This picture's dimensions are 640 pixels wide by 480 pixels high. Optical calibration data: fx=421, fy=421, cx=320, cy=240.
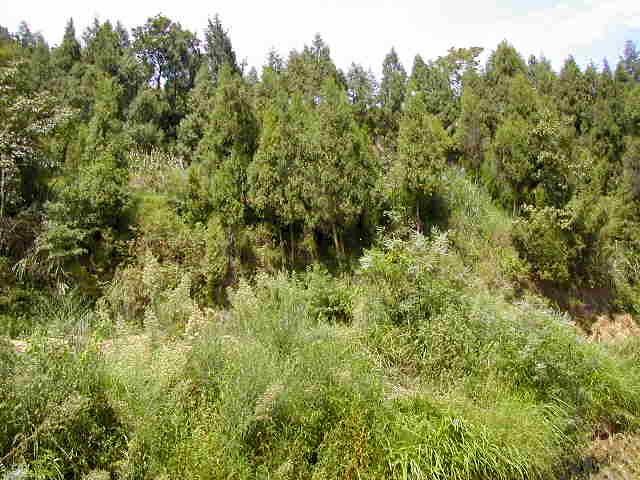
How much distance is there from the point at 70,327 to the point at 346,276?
5083 mm

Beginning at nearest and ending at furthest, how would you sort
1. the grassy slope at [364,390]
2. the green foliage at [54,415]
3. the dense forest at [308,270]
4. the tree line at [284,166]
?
1. the green foliage at [54,415]
2. the grassy slope at [364,390]
3. the dense forest at [308,270]
4. the tree line at [284,166]

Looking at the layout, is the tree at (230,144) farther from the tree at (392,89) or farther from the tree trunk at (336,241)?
the tree at (392,89)

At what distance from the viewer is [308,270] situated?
8.01 m

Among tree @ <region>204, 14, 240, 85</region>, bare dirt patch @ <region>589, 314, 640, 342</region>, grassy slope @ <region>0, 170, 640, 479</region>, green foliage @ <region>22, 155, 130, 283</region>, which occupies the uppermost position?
tree @ <region>204, 14, 240, 85</region>

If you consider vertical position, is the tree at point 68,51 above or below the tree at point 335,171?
above

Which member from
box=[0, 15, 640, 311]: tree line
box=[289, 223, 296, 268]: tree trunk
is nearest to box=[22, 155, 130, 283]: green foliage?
box=[0, 15, 640, 311]: tree line

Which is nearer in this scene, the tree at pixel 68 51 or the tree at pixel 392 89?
the tree at pixel 392 89

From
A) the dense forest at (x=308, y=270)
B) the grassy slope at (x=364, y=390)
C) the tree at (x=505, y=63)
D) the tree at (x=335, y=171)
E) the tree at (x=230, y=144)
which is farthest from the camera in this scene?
the tree at (x=505, y=63)

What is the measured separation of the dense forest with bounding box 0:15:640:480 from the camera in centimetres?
372

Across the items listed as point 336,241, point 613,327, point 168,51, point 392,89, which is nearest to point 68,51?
point 168,51

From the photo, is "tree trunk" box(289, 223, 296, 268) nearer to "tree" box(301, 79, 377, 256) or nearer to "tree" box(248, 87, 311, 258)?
"tree" box(248, 87, 311, 258)

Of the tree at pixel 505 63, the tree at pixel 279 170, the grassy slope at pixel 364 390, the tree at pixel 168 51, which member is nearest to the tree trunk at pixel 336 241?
the tree at pixel 279 170

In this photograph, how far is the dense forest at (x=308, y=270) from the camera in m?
3.72

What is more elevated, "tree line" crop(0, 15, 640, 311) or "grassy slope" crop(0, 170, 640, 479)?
"tree line" crop(0, 15, 640, 311)
